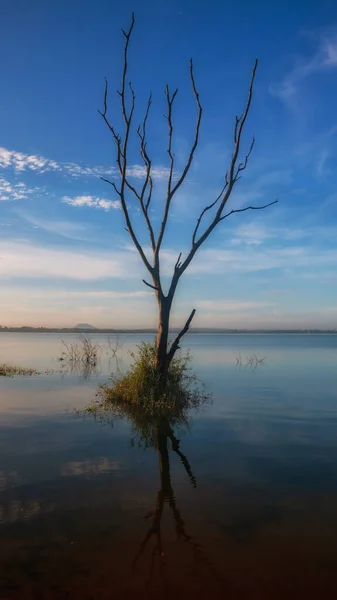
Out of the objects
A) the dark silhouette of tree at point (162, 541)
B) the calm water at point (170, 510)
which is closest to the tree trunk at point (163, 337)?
Result: the calm water at point (170, 510)

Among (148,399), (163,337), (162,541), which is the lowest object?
(162,541)

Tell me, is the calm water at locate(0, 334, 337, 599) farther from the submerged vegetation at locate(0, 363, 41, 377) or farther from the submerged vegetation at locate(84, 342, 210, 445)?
the submerged vegetation at locate(0, 363, 41, 377)

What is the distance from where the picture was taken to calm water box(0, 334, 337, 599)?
371 centimetres

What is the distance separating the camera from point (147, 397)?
1184 centimetres

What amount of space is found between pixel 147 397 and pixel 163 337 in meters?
1.91

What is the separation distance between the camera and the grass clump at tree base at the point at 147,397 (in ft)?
36.2

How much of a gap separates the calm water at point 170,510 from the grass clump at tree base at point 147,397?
1002 mm

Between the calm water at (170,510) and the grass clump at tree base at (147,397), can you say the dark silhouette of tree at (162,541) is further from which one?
the grass clump at tree base at (147,397)

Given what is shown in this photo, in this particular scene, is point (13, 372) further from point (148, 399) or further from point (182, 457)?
point (182, 457)

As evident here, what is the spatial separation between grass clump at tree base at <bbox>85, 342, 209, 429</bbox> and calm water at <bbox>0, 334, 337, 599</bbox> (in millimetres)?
1002

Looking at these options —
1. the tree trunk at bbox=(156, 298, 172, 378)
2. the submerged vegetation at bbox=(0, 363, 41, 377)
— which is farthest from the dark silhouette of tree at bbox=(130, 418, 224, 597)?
the submerged vegetation at bbox=(0, 363, 41, 377)

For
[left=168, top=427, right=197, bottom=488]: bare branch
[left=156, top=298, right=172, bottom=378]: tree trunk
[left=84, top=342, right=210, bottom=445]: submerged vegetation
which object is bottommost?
[left=168, top=427, right=197, bottom=488]: bare branch

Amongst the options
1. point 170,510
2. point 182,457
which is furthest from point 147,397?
point 170,510

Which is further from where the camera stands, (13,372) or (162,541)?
(13,372)
